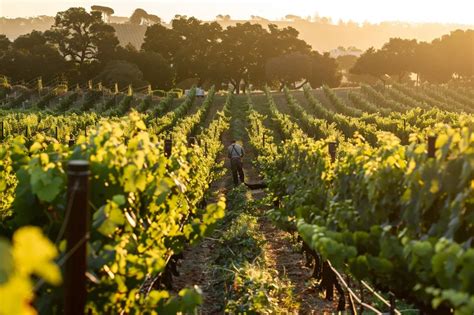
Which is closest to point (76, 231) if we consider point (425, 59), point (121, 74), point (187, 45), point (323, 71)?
point (121, 74)

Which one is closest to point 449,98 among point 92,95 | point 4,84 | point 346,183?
point 92,95

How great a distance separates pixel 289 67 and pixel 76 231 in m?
65.8

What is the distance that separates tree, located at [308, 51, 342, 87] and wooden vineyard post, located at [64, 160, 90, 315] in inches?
2745

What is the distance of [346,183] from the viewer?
19.8ft

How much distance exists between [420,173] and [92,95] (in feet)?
157

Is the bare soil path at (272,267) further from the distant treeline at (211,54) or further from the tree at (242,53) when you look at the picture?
the tree at (242,53)

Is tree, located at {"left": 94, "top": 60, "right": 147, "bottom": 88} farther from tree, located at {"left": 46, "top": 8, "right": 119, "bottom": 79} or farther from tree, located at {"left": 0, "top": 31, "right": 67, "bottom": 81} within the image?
tree, located at {"left": 46, "top": 8, "right": 119, "bottom": 79}

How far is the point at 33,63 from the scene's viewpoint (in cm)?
5991

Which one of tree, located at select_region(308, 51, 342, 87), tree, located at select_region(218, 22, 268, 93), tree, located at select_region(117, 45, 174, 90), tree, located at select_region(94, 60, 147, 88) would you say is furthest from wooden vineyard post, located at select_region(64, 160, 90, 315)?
tree, located at select_region(308, 51, 342, 87)

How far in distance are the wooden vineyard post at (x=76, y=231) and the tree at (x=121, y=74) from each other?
184ft

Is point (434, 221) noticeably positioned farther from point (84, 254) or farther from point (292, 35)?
point (292, 35)

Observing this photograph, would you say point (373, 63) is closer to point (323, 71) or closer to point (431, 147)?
point (323, 71)

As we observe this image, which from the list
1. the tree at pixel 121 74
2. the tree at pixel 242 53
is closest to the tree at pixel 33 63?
the tree at pixel 121 74

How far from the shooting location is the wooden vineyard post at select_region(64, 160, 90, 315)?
10.2ft
